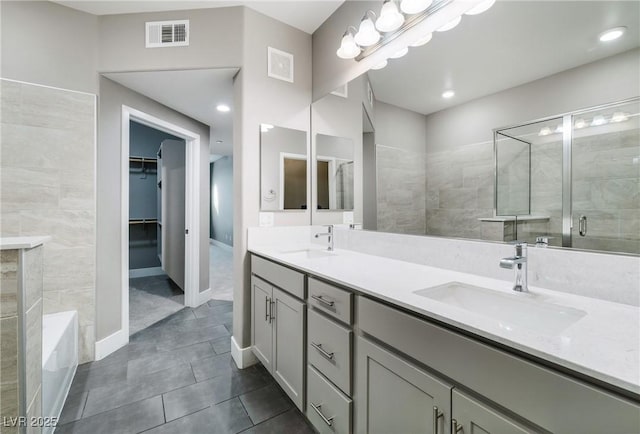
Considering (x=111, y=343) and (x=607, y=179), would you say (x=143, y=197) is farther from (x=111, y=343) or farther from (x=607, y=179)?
(x=607, y=179)

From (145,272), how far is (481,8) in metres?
5.24

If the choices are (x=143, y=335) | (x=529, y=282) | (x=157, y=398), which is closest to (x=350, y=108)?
(x=529, y=282)

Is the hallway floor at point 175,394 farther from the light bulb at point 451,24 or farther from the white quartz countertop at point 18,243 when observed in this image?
the light bulb at point 451,24

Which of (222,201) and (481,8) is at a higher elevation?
(481,8)

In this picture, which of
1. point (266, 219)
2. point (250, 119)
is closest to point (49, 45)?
point (250, 119)

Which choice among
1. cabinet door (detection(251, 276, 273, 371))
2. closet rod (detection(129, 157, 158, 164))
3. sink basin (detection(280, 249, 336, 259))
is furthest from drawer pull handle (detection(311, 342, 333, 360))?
closet rod (detection(129, 157, 158, 164))

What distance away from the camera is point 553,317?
0.88m

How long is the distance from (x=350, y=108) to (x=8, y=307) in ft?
6.85

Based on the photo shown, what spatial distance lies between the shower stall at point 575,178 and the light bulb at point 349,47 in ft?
3.72

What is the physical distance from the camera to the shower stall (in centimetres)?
85

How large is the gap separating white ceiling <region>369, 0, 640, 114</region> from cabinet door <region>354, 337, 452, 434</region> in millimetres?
1178

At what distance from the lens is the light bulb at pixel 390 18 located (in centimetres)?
152

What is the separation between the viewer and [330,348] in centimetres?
121

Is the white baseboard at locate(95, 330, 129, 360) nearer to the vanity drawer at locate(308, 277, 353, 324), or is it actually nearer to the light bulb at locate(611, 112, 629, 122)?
the vanity drawer at locate(308, 277, 353, 324)
